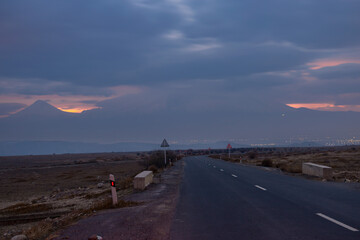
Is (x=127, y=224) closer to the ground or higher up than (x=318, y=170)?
closer to the ground

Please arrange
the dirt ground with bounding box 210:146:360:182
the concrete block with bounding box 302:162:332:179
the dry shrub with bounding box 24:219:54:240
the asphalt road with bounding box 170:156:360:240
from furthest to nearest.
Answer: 1. the dirt ground with bounding box 210:146:360:182
2. the concrete block with bounding box 302:162:332:179
3. the dry shrub with bounding box 24:219:54:240
4. the asphalt road with bounding box 170:156:360:240

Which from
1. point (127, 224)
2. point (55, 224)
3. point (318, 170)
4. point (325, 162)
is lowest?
point (325, 162)

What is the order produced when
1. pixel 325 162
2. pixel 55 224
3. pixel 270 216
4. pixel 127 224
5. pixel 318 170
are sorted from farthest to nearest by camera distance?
pixel 325 162, pixel 318 170, pixel 55 224, pixel 270 216, pixel 127 224

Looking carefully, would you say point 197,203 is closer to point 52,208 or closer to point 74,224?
point 74,224

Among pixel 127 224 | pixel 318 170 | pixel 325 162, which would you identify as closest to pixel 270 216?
pixel 127 224

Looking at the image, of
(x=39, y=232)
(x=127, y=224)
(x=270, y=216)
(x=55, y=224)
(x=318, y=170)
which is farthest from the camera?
(x=318, y=170)

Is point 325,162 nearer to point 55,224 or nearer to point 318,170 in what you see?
point 318,170

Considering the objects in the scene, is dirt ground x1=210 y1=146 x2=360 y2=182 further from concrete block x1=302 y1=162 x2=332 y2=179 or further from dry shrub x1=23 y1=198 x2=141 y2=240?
dry shrub x1=23 y1=198 x2=141 y2=240

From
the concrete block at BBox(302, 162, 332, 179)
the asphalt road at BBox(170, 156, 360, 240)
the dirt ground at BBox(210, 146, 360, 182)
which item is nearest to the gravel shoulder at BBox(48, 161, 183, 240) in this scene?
the asphalt road at BBox(170, 156, 360, 240)

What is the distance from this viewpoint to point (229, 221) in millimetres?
9359

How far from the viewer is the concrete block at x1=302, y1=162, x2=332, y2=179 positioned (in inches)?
861

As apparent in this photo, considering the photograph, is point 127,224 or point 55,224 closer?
point 127,224

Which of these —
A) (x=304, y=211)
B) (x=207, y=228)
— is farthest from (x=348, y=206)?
(x=207, y=228)

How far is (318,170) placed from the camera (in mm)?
22812
